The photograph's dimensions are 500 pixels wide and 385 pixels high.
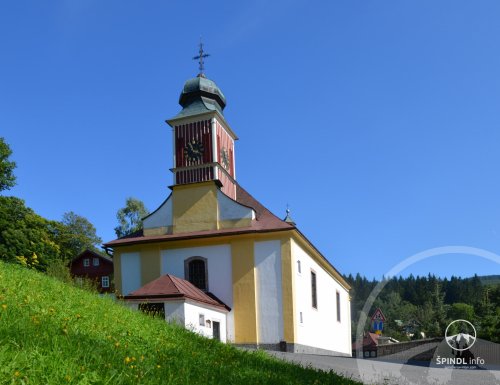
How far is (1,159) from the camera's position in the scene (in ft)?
148

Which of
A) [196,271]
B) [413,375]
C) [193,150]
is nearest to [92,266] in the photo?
[193,150]

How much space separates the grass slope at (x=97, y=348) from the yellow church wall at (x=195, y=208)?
1379cm

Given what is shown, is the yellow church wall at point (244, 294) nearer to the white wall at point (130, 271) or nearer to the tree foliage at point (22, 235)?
the white wall at point (130, 271)

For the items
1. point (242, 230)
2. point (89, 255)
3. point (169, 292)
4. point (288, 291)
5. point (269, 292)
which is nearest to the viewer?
point (169, 292)

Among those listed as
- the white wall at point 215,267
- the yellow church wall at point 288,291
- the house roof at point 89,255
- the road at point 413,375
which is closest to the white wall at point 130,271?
the white wall at point 215,267

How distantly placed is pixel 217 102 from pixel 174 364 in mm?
22854

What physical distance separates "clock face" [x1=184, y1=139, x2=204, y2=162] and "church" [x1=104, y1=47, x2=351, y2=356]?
52 mm

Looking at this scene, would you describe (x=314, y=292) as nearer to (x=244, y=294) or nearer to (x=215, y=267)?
(x=244, y=294)

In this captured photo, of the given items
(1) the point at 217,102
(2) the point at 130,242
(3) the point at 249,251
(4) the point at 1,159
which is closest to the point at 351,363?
(3) the point at 249,251

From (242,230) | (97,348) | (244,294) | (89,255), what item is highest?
(242,230)

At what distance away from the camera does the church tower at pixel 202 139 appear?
2639 cm

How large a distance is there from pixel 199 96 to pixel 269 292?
10.8 m

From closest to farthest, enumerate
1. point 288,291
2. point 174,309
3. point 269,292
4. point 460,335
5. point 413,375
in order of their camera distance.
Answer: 1. point 460,335
2. point 413,375
3. point 174,309
4. point 288,291
5. point 269,292

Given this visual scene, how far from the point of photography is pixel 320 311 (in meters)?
28.4
